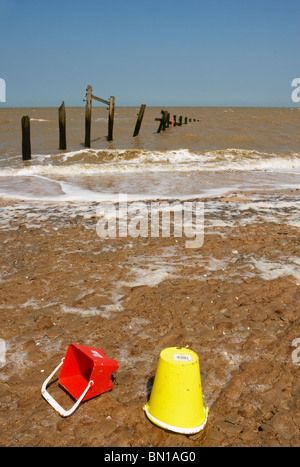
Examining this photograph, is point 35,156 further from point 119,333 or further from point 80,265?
point 119,333

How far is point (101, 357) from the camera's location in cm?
249

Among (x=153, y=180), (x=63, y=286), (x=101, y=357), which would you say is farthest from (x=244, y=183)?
(x=101, y=357)

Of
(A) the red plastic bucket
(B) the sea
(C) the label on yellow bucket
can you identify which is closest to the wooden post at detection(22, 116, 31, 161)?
(B) the sea

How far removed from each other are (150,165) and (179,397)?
1233 centimetres

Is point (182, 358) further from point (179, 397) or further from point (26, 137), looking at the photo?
point (26, 137)

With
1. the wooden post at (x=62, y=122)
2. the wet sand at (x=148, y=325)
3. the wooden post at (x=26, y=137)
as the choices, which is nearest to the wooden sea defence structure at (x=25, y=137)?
the wooden post at (x=26, y=137)

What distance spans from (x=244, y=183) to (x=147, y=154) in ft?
21.4

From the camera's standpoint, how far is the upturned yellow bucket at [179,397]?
2.13 m

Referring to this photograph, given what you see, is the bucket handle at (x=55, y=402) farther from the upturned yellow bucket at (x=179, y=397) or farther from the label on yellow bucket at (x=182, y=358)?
the label on yellow bucket at (x=182, y=358)

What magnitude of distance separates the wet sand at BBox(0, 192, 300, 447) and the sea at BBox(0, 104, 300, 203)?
337cm

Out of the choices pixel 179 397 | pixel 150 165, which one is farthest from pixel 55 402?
pixel 150 165

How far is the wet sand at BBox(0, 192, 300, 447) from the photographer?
7.22ft

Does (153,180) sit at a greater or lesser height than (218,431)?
greater

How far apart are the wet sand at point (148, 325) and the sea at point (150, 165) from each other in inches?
133
